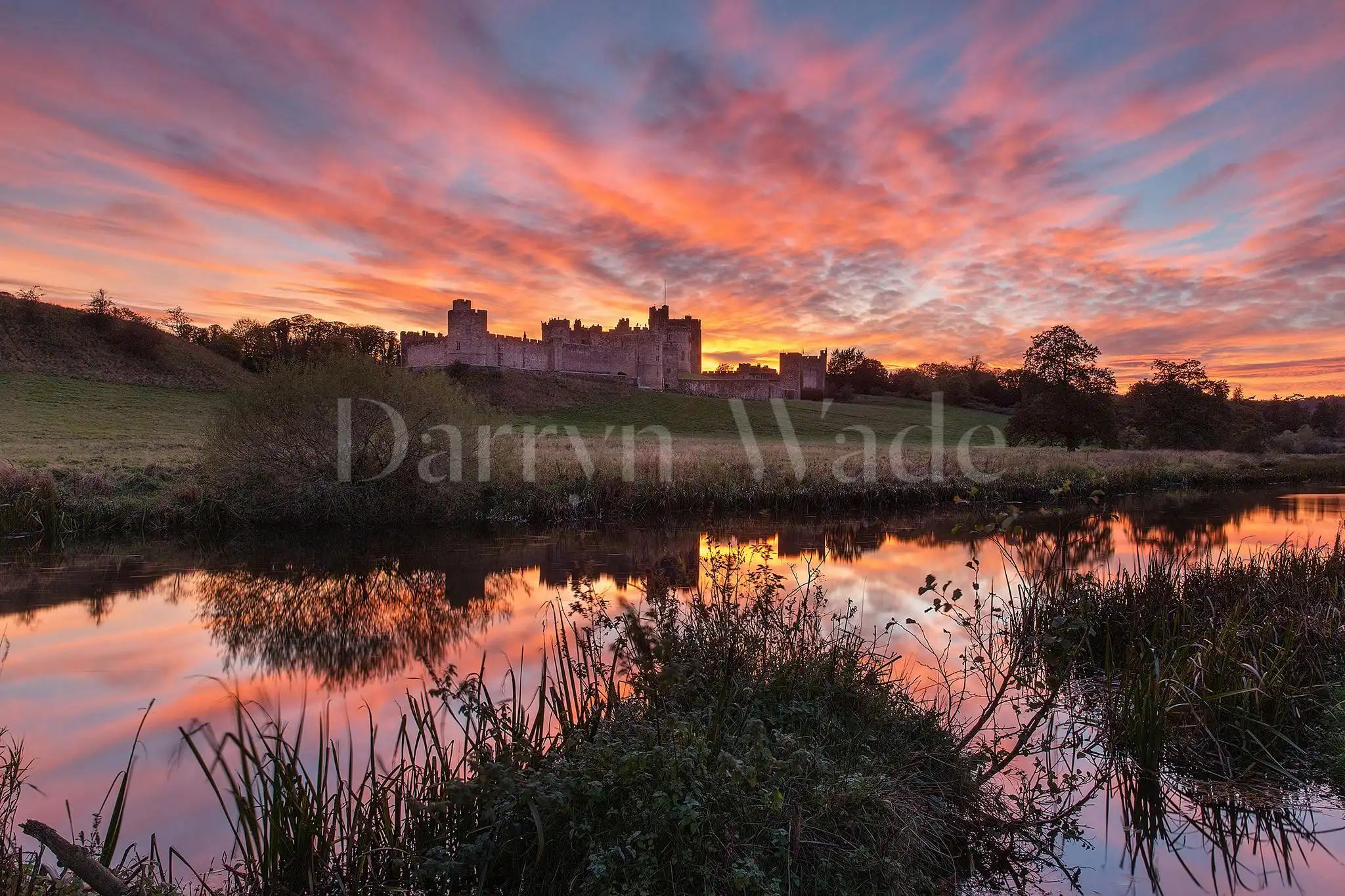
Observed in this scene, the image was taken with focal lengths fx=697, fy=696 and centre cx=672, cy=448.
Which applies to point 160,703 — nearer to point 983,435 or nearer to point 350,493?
point 350,493

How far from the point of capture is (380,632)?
8992 millimetres

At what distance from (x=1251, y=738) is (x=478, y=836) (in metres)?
5.46

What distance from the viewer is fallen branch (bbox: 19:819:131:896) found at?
2.31 meters

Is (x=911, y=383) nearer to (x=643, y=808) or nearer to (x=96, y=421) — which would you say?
(x=96, y=421)

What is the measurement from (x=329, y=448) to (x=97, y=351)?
44.5 meters

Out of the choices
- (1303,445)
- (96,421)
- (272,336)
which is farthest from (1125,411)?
(272,336)

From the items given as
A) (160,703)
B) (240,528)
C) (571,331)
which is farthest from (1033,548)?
(571,331)

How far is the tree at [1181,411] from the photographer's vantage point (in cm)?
4331

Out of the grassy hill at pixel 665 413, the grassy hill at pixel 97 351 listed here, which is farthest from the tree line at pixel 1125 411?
the grassy hill at pixel 97 351

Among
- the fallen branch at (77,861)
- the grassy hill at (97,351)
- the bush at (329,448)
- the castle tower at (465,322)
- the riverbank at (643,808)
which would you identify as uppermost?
the castle tower at (465,322)

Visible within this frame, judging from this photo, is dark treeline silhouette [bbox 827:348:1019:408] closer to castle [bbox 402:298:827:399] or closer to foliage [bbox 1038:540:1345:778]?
castle [bbox 402:298:827:399]

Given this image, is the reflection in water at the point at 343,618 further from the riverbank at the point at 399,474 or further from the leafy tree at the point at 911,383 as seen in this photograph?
the leafy tree at the point at 911,383

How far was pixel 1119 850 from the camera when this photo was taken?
420 cm

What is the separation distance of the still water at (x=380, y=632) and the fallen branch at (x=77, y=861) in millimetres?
954
